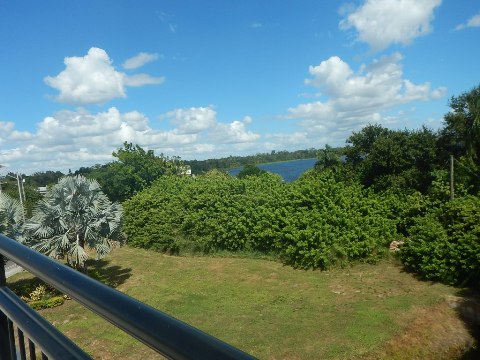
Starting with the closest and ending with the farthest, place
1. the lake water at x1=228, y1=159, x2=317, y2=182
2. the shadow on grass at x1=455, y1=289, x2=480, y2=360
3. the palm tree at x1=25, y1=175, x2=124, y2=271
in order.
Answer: the shadow on grass at x1=455, y1=289, x2=480, y2=360, the palm tree at x1=25, y1=175, x2=124, y2=271, the lake water at x1=228, y1=159, x2=317, y2=182

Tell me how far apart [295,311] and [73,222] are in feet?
19.7

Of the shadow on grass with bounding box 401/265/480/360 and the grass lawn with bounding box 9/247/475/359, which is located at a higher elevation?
the grass lawn with bounding box 9/247/475/359

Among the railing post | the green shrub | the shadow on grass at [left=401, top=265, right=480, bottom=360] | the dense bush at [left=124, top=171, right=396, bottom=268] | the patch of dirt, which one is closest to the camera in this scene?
the railing post

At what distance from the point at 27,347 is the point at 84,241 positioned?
975 cm

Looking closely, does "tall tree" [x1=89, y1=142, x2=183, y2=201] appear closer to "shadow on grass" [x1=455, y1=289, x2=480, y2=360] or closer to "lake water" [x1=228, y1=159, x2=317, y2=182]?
"lake water" [x1=228, y1=159, x2=317, y2=182]

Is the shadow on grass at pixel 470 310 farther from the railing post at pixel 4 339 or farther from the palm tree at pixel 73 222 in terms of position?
the railing post at pixel 4 339

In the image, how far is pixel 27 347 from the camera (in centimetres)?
112

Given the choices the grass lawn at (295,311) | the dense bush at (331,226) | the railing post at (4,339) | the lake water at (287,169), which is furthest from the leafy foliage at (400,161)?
the railing post at (4,339)

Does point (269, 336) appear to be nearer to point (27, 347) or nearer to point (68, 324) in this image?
point (68, 324)

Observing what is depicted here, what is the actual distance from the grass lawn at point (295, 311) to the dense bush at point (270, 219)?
0.73 metres

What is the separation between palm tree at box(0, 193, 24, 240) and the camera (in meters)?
9.05

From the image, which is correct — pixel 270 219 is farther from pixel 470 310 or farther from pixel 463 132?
pixel 463 132

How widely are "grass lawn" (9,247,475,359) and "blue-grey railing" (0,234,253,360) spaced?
163 inches

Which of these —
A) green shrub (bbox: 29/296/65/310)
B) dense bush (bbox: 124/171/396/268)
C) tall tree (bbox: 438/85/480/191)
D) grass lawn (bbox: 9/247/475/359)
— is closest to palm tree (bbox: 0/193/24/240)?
green shrub (bbox: 29/296/65/310)
